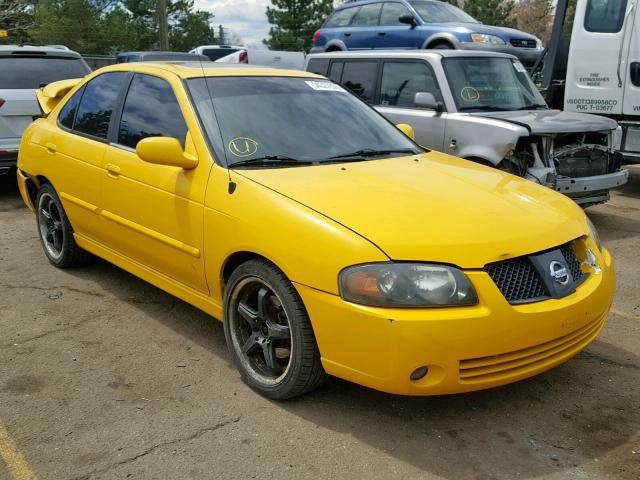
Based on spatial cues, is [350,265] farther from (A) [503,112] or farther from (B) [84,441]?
(A) [503,112]

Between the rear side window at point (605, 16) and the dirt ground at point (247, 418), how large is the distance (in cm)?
557

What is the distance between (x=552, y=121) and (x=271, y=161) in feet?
13.2

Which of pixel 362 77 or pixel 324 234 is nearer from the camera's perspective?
pixel 324 234

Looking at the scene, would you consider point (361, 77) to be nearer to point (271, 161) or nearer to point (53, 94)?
point (53, 94)

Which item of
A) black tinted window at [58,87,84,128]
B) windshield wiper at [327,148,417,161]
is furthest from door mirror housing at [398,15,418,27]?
windshield wiper at [327,148,417,161]

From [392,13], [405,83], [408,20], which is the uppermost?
[392,13]

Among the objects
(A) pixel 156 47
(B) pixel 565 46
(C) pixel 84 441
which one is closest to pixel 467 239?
(C) pixel 84 441

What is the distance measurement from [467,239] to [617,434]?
3.79 ft

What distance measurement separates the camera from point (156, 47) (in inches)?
1735

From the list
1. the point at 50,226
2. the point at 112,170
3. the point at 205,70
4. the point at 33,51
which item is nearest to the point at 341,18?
the point at 33,51

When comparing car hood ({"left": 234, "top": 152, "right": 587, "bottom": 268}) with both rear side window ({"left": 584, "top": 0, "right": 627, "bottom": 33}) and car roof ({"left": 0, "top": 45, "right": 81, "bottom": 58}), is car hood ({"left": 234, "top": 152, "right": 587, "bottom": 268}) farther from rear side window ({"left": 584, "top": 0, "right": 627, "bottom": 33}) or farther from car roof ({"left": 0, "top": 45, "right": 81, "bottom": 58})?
car roof ({"left": 0, "top": 45, "right": 81, "bottom": 58})

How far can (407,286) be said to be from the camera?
282 centimetres

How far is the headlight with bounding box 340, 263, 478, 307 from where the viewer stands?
281 cm

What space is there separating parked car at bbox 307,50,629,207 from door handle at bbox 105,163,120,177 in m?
3.70
